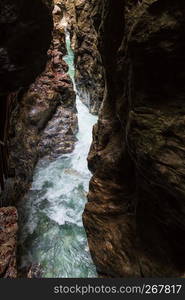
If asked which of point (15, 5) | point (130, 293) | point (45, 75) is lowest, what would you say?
point (130, 293)

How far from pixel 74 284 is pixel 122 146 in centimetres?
393

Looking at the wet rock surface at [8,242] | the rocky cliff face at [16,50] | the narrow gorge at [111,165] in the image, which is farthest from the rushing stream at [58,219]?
the rocky cliff face at [16,50]

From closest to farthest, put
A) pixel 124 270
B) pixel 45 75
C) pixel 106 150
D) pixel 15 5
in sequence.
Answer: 1. pixel 15 5
2. pixel 124 270
3. pixel 106 150
4. pixel 45 75

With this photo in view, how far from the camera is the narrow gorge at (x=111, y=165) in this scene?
3902 mm

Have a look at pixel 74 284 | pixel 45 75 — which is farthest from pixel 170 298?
pixel 45 75

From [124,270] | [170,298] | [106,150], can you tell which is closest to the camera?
[170,298]

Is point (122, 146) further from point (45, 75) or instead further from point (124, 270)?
point (45, 75)

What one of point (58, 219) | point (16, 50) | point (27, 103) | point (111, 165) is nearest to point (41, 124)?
point (27, 103)

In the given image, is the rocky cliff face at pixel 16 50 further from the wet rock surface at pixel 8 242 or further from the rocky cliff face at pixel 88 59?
the rocky cliff face at pixel 88 59

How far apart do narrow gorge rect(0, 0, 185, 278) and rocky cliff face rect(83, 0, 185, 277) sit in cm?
2

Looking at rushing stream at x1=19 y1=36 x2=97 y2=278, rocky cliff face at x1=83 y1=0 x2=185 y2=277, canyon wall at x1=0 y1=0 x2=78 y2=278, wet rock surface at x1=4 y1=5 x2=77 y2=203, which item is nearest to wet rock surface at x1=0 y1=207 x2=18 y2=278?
canyon wall at x1=0 y1=0 x2=78 y2=278

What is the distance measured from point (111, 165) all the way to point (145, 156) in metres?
2.58

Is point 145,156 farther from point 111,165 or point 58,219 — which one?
point 58,219

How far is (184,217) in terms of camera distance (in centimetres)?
392
